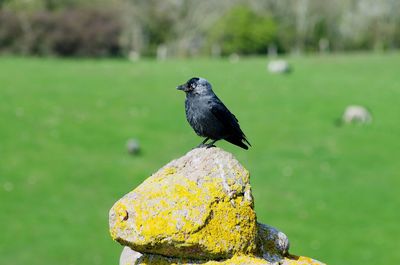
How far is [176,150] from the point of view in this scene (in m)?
33.2

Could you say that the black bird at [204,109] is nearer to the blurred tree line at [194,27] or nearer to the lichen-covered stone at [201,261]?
the lichen-covered stone at [201,261]

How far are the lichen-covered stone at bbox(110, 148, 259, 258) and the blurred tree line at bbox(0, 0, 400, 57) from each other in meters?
62.0

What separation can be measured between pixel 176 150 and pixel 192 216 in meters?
27.0

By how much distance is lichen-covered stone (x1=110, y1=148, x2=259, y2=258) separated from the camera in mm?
6266

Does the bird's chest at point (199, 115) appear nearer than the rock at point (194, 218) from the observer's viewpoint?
No

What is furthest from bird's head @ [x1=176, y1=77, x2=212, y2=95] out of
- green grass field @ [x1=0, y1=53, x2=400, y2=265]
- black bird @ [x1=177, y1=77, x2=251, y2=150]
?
green grass field @ [x1=0, y1=53, x2=400, y2=265]

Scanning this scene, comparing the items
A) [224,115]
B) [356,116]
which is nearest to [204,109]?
[224,115]

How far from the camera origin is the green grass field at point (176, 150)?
25.3m

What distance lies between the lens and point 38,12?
2653 inches

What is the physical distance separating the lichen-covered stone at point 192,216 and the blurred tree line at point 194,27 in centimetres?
6202

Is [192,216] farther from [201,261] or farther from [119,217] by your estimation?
[119,217]

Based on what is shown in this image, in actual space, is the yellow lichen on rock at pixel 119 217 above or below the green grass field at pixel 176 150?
above

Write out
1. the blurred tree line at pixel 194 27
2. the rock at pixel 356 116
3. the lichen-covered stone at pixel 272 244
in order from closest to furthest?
the lichen-covered stone at pixel 272 244 → the rock at pixel 356 116 → the blurred tree line at pixel 194 27

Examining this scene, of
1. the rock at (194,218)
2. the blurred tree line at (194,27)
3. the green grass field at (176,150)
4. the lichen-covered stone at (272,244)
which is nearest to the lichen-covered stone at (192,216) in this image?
the rock at (194,218)
